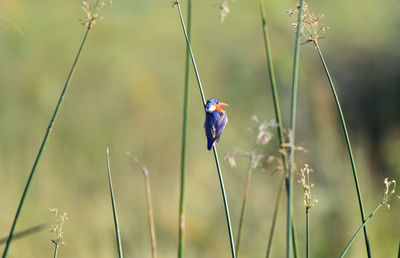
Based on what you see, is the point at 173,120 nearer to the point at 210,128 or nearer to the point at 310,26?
the point at 210,128

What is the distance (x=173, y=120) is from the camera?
316 cm

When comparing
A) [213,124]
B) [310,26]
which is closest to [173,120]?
[213,124]

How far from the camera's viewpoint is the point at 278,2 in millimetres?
3684

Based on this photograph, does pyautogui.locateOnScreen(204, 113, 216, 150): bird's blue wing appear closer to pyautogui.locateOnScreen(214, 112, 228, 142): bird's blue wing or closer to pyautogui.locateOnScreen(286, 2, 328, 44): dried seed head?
pyautogui.locateOnScreen(214, 112, 228, 142): bird's blue wing

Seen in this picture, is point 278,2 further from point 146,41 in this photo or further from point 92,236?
point 92,236

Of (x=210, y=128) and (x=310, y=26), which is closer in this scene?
(x=310, y=26)

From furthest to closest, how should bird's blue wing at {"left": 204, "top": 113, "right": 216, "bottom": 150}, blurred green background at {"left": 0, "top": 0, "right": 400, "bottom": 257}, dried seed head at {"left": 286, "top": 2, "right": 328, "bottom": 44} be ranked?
blurred green background at {"left": 0, "top": 0, "right": 400, "bottom": 257}
bird's blue wing at {"left": 204, "top": 113, "right": 216, "bottom": 150}
dried seed head at {"left": 286, "top": 2, "right": 328, "bottom": 44}

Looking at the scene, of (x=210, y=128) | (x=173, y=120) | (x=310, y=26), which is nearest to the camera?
(x=310, y=26)

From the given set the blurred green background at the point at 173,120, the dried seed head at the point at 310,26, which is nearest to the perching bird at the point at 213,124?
the dried seed head at the point at 310,26

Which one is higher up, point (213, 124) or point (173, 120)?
point (173, 120)

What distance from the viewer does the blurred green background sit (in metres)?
2.62

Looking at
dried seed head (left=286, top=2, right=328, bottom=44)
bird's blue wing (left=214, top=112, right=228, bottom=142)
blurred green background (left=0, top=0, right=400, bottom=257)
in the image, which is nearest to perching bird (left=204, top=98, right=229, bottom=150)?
bird's blue wing (left=214, top=112, right=228, bottom=142)

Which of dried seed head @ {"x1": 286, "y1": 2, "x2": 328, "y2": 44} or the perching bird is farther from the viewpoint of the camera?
the perching bird

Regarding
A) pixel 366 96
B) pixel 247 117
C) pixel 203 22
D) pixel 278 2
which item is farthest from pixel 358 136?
pixel 203 22
